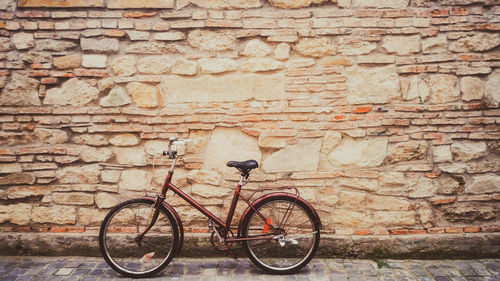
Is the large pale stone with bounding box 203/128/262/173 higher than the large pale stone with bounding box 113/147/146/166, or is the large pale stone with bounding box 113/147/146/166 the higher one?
the large pale stone with bounding box 203/128/262/173

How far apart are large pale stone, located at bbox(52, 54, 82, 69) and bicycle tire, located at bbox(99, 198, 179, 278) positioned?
161 cm

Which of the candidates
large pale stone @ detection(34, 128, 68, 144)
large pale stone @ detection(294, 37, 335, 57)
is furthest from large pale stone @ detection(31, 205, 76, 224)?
large pale stone @ detection(294, 37, 335, 57)

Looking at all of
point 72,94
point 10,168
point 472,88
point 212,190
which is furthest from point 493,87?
point 10,168

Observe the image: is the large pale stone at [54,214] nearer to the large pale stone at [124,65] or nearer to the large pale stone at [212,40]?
the large pale stone at [124,65]

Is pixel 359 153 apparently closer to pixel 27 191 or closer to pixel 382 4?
pixel 382 4

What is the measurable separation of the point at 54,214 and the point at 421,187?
403 centimetres

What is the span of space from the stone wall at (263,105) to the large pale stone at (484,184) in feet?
0.04

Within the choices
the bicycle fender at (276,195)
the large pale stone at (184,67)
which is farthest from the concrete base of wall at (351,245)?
the large pale stone at (184,67)

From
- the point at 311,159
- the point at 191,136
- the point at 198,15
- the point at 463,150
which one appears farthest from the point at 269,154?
the point at 463,150

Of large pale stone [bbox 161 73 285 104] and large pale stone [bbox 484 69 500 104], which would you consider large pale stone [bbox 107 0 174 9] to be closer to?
large pale stone [bbox 161 73 285 104]

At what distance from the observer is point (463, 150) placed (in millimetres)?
3615

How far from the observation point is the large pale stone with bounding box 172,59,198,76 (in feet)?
11.8

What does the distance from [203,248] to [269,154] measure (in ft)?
4.15

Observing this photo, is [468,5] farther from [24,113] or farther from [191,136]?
[24,113]
